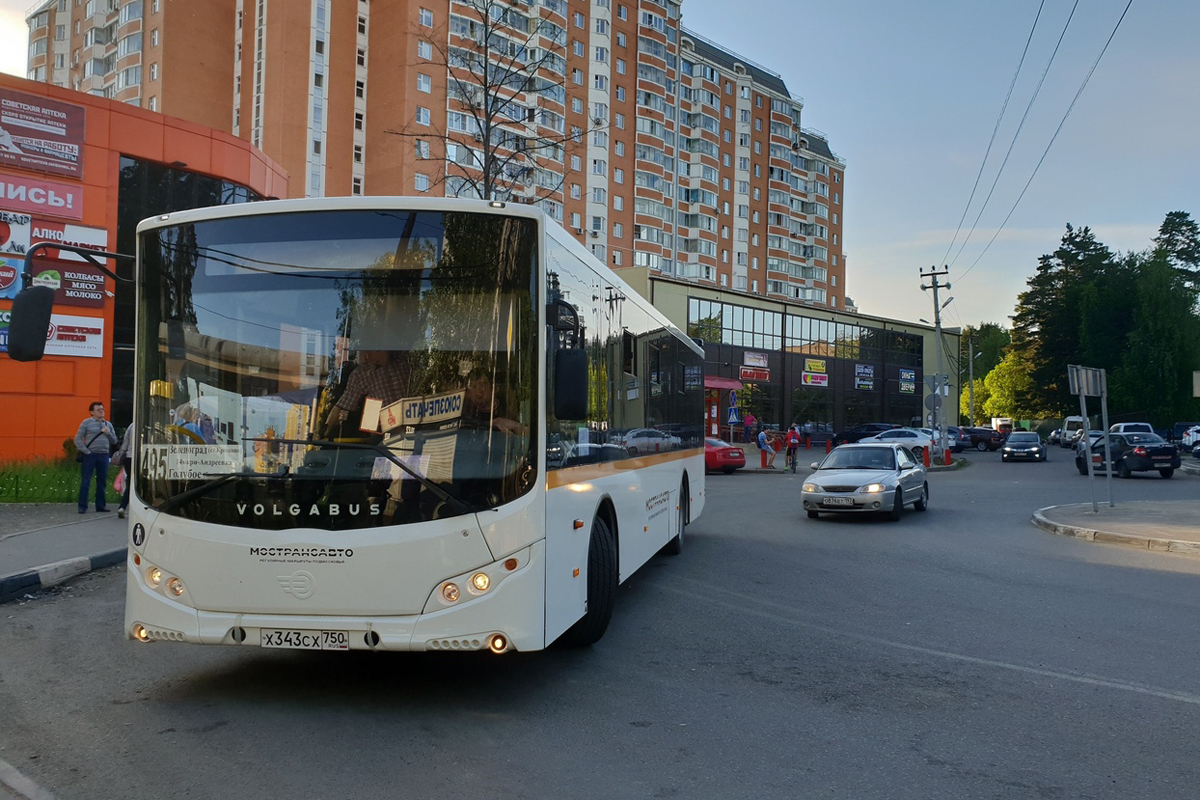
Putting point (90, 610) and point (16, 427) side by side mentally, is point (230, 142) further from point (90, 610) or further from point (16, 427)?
point (90, 610)

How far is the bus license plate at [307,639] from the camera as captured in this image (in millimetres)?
5387

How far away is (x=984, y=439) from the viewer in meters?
64.4

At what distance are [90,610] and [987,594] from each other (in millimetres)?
8561

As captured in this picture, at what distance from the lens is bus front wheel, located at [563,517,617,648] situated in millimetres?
6969

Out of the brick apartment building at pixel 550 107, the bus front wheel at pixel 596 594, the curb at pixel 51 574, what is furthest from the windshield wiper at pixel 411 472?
the brick apartment building at pixel 550 107

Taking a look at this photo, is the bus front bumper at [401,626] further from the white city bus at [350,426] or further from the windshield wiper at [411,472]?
A: the windshield wiper at [411,472]

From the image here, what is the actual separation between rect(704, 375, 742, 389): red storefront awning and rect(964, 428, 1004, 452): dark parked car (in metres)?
17.9

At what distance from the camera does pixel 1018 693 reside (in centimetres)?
611

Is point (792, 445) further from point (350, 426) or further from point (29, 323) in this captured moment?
point (29, 323)

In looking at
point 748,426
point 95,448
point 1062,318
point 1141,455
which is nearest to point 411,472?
point 95,448

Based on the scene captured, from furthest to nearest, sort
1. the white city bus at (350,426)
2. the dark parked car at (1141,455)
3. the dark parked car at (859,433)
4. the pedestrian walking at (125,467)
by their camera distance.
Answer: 1. the dark parked car at (859,433)
2. the dark parked car at (1141,455)
3. the pedestrian walking at (125,467)
4. the white city bus at (350,426)

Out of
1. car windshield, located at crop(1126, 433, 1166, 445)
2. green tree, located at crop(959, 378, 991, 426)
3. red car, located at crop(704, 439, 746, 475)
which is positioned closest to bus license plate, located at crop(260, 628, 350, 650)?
red car, located at crop(704, 439, 746, 475)

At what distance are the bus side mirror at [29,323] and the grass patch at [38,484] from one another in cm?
1260

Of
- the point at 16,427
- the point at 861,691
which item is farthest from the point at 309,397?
the point at 16,427
